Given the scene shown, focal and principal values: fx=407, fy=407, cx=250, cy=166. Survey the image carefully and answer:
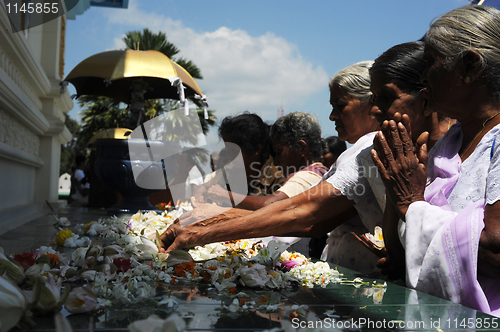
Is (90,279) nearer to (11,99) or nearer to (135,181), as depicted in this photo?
(11,99)

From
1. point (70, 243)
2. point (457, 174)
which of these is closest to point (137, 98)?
point (70, 243)

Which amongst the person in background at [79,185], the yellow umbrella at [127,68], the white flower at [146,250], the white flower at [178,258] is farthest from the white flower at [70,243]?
the person in background at [79,185]

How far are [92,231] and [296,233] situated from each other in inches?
60.0

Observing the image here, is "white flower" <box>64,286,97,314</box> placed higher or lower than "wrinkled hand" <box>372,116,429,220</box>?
lower

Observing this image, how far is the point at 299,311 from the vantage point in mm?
1159

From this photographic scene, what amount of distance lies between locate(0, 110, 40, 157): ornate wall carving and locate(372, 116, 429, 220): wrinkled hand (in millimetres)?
4191

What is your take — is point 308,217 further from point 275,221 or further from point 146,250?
point 146,250

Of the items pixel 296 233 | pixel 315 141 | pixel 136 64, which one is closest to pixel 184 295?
pixel 296 233

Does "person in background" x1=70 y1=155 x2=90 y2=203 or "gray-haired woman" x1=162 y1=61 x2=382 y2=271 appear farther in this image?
"person in background" x1=70 y1=155 x2=90 y2=203

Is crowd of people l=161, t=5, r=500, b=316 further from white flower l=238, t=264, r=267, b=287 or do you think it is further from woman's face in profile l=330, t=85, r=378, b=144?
white flower l=238, t=264, r=267, b=287

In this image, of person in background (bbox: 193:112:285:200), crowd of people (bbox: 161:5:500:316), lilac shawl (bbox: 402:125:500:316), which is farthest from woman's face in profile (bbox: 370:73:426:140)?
person in background (bbox: 193:112:285:200)

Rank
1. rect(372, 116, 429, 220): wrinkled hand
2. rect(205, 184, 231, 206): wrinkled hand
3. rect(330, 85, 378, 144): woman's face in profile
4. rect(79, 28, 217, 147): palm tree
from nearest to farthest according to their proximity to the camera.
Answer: rect(372, 116, 429, 220): wrinkled hand
rect(330, 85, 378, 144): woman's face in profile
rect(205, 184, 231, 206): wrinkled hand
rect(79, 28, 217, 147): palm tree

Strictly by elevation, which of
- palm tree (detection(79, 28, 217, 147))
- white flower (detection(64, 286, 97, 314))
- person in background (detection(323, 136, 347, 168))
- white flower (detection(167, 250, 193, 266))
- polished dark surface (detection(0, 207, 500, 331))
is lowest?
polished dark surface (detection(0, 207, 500, 331))

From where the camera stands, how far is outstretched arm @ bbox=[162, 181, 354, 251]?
2.08 m
